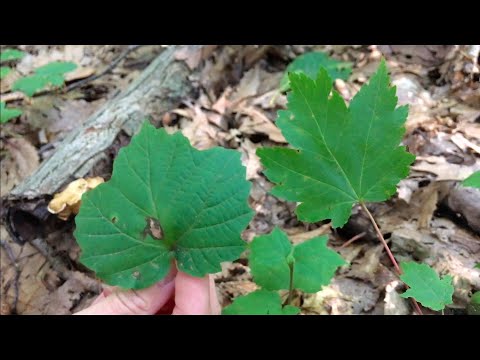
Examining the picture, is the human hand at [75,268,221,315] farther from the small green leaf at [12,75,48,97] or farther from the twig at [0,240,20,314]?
the small green leaf at [12,75,48,97]

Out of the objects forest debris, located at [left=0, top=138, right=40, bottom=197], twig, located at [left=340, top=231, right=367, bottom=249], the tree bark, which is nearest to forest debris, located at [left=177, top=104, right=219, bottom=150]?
the tree bark

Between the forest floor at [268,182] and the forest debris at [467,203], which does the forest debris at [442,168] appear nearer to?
the forest floor at [268,182]

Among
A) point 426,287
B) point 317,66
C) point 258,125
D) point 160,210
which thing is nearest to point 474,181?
point 426,287

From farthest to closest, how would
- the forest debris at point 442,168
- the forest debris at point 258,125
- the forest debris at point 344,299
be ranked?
the forest debris at point 258,125, the forest debris at point 442,168, the forest debris at point 344,299

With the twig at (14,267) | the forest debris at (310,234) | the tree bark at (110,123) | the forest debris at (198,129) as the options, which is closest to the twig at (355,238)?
the forest debris at (310,234)

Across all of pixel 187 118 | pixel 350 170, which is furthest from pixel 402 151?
pixel 187 118

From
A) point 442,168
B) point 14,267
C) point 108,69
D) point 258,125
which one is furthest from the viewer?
point 108,69

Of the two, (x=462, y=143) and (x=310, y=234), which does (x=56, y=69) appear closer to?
(x=310, y=234)
